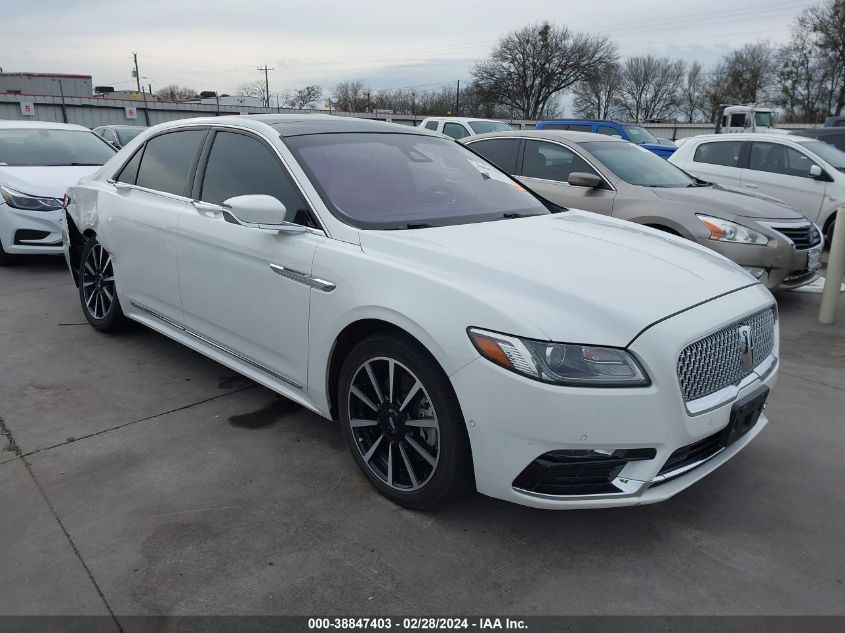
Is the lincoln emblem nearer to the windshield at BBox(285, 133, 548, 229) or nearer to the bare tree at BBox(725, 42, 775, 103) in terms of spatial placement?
the windshield at BBox(285, 133, 548, 229)

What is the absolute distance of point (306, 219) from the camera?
126 inches

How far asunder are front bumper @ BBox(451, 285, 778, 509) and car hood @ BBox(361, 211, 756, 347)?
0.15m

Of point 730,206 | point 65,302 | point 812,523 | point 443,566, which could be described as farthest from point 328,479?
point 730,206

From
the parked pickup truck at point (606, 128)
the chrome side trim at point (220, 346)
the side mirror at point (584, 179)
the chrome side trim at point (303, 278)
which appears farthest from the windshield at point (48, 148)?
the parked pickup truck at point (606, 128)

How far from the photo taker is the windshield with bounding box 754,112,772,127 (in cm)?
2197

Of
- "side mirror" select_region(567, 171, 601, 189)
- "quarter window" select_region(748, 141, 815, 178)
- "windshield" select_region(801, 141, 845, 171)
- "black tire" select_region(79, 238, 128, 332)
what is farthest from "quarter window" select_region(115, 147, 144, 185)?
"windshield" select_region(801, 141, 845, 171)

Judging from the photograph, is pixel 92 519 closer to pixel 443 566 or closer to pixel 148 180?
pixel 443 566

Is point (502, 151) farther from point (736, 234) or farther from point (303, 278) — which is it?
point (303, 278)

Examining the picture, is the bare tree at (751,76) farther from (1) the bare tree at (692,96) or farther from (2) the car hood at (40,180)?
(2) the car hood at (40,180)

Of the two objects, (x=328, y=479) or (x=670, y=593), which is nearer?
(x=670, y=593)

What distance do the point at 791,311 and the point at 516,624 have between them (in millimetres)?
5348

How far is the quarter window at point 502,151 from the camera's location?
291 inches

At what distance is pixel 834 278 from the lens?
19.3ft

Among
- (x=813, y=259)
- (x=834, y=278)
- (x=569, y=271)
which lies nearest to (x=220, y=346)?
(x=569, y=271)
